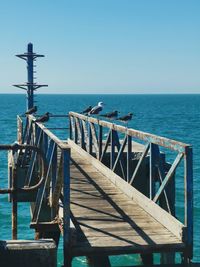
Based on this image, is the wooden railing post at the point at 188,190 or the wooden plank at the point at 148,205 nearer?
the wooden railing post at the point at 188,190

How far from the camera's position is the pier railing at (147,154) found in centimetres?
729

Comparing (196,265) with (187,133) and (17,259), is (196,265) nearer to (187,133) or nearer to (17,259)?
(17,259)

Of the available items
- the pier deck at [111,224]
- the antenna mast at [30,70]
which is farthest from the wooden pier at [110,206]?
the antenna mast at [30,70]

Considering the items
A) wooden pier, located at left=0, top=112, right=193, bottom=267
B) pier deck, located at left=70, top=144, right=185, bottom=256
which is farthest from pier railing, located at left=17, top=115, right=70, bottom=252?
pier deck, located at left=70, top=144, right=185, bottom=256

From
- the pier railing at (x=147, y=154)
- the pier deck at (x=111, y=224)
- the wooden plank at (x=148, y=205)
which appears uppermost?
the pier railing at (x=147, y=154)

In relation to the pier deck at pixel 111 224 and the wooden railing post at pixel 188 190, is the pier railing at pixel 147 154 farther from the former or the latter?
the pier deck at pixel 111 224

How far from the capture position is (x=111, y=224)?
7980 millimetres

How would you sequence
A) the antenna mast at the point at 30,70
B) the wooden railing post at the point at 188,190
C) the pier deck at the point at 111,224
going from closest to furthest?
the pier deck at the point at 111,224, the wooden railing post at the point at 188,190, the antenna mast at the point at 30,70

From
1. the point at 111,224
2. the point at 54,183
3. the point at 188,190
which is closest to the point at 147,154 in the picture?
the point at 54,183

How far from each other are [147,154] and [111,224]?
3400 mm

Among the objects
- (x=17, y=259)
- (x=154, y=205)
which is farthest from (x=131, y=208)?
(x=17, y=259)

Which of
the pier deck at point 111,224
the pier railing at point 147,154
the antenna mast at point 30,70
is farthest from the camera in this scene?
the antenna mast at point 30,70

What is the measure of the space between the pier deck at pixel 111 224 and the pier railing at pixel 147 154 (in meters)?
0.34

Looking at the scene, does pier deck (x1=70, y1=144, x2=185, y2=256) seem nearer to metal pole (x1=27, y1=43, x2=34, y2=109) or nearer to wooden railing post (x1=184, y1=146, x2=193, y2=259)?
wooden railing post (x1=184, y1=146, x2=193, y2=259)
